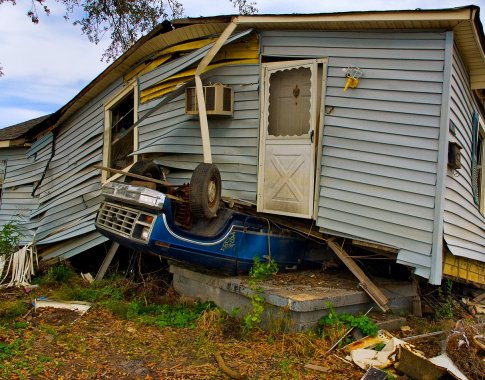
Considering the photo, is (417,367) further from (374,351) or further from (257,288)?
(257,288)

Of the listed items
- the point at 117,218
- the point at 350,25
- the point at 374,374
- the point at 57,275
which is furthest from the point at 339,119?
the point at 57,275

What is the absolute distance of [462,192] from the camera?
6.62 metres

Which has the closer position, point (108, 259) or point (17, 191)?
point (108, 259)

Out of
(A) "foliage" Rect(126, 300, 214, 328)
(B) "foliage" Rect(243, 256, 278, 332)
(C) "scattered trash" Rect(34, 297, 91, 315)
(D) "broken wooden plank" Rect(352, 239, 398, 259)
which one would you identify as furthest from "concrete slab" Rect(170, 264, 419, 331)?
(C) "scattered trash" Rect(34, 297, 91, 315)

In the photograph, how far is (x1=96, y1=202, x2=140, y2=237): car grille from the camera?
5938 millimetres

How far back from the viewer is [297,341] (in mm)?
5008

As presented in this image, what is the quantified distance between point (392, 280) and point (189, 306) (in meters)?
2.78

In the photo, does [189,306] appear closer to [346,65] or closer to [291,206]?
[291,206]

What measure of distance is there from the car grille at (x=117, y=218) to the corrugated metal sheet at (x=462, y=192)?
3.70 m

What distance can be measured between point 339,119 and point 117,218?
304 centimetres

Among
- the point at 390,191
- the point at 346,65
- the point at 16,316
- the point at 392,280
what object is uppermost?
the point at 346,65

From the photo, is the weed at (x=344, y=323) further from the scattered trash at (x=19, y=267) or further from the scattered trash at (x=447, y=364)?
the scattered trash at (x=19, y=267)

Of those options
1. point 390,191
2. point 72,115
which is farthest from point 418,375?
point 72,115

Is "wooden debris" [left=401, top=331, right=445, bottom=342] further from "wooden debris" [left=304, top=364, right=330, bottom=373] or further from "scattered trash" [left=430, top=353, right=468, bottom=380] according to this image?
"wooden debris" [left=304, top=364, right=330, bottom=373]
